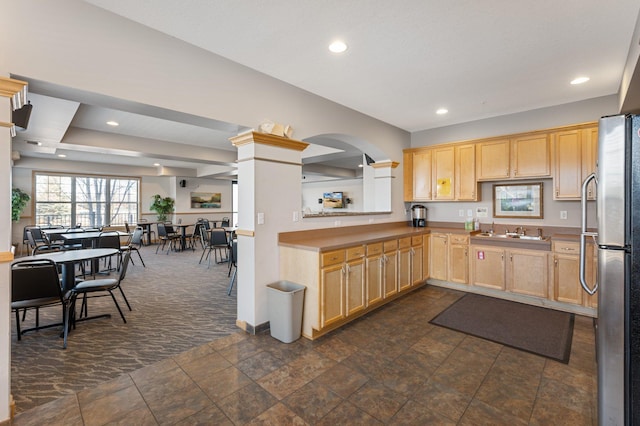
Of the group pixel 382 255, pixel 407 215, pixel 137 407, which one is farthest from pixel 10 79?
pixel 407 215

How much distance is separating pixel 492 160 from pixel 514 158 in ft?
0.93

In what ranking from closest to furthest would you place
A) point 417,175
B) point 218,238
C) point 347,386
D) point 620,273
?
point 620,273, point 347,386, point 417,175, point 218,238

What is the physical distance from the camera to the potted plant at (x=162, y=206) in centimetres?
1030

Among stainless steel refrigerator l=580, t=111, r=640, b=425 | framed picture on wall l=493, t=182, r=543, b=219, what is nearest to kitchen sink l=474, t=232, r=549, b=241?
framed picture on wall l=493, t=182, r=543, b=219

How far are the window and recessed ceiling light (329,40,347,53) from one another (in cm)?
963

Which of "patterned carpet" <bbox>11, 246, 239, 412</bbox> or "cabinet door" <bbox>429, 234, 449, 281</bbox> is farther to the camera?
"cabinet door" <bbox>429, 234, 449, 281</bbox>

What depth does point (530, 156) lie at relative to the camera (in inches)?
166

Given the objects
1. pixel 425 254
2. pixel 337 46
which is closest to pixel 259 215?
pixel 337 46

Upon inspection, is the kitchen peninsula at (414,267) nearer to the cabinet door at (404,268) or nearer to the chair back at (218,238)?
the cabinet door at (404,268)

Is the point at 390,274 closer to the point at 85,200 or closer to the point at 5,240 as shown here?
the point at 5,240

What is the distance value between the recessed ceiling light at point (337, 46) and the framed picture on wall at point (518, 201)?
11.3 feet

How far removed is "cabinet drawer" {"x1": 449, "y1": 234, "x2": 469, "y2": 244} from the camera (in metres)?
4.55

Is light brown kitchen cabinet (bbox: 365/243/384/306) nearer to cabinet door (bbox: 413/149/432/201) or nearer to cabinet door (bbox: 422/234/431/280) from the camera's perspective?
cabinet door (bbox: 422/234/431/280)

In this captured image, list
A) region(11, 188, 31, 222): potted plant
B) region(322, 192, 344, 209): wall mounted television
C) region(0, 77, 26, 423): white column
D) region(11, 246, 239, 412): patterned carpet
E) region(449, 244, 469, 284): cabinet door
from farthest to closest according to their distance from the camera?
region(322, 192, 344, 209): wall mounted television
region(11, 188, 31, 222): potted plant
region(449, 244, 469, 284): cabinet door
region(11, 246, 239, 412): patterned carpet
region(0, 77, 26, 423): white column
